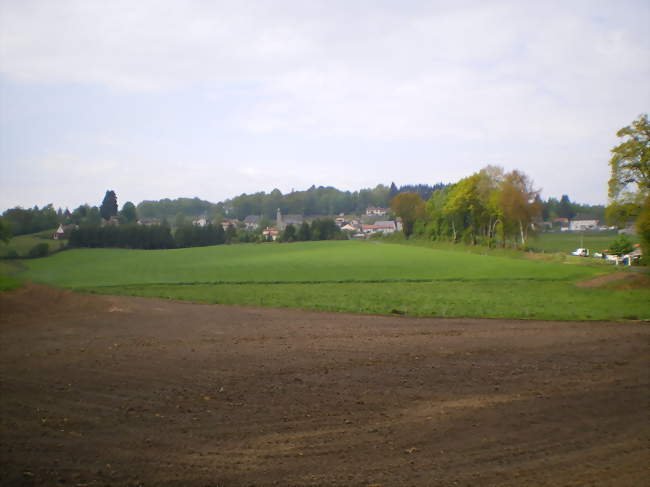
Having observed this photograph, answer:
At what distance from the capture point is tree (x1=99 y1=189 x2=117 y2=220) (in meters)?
110

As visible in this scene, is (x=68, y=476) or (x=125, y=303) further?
(x=125, y=303)

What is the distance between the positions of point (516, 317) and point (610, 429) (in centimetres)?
1320

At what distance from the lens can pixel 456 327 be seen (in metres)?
19.0

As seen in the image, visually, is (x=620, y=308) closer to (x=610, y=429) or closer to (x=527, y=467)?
(x=610, y=429)

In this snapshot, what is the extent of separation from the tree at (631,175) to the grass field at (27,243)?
211ft

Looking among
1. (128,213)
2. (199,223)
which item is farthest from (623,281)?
(128,213)

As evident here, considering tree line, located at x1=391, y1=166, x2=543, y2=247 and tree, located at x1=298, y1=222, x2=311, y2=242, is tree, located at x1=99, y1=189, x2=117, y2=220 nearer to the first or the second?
tree, located at x1=298, y1=222, x2=311, y2=242

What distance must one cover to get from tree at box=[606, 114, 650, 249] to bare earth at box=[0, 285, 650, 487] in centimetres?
2328

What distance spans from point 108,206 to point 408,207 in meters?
66.5

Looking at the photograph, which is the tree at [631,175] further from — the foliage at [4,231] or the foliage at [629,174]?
the foliage at [4,231]

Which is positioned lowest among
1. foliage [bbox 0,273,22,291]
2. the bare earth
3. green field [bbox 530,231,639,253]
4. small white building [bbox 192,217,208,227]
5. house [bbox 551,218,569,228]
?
green field [bbox 530,231,639,253]

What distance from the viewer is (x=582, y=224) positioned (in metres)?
145

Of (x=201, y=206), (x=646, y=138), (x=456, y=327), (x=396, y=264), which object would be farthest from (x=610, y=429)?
(x=201, y=206)

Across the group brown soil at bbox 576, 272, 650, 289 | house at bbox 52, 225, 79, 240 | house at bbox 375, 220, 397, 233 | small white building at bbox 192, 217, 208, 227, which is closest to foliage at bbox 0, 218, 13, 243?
house at bbox 52, 225, 79, 240
